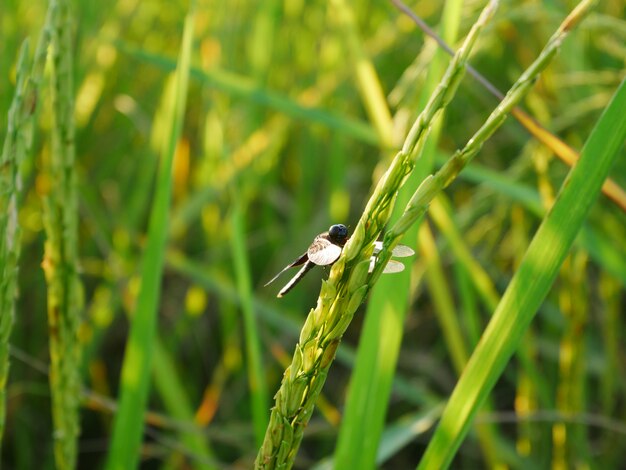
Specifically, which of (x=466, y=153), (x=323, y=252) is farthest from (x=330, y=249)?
(x=466, y=153)

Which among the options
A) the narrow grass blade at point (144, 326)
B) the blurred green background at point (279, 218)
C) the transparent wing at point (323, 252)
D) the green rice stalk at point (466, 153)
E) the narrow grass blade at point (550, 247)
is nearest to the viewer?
the green rice stalk at point (466, 153)

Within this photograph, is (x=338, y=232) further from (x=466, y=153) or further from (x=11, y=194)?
(x=11, y=194)

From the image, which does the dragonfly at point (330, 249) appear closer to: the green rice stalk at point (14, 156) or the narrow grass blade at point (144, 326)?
the green rice stalk at point (14, 156)

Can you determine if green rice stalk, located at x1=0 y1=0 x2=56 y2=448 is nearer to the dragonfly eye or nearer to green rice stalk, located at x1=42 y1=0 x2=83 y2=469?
green rice stalk, located at x1=42 y1=0 x2=83 y2=469

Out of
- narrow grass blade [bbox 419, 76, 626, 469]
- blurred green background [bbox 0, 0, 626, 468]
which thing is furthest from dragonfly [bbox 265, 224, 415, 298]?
blurred green background [bbox 0, 0, 626, 468]

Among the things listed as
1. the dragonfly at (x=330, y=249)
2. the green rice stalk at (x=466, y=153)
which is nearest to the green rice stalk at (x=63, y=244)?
the dragonfly at (x=330, y=249)
